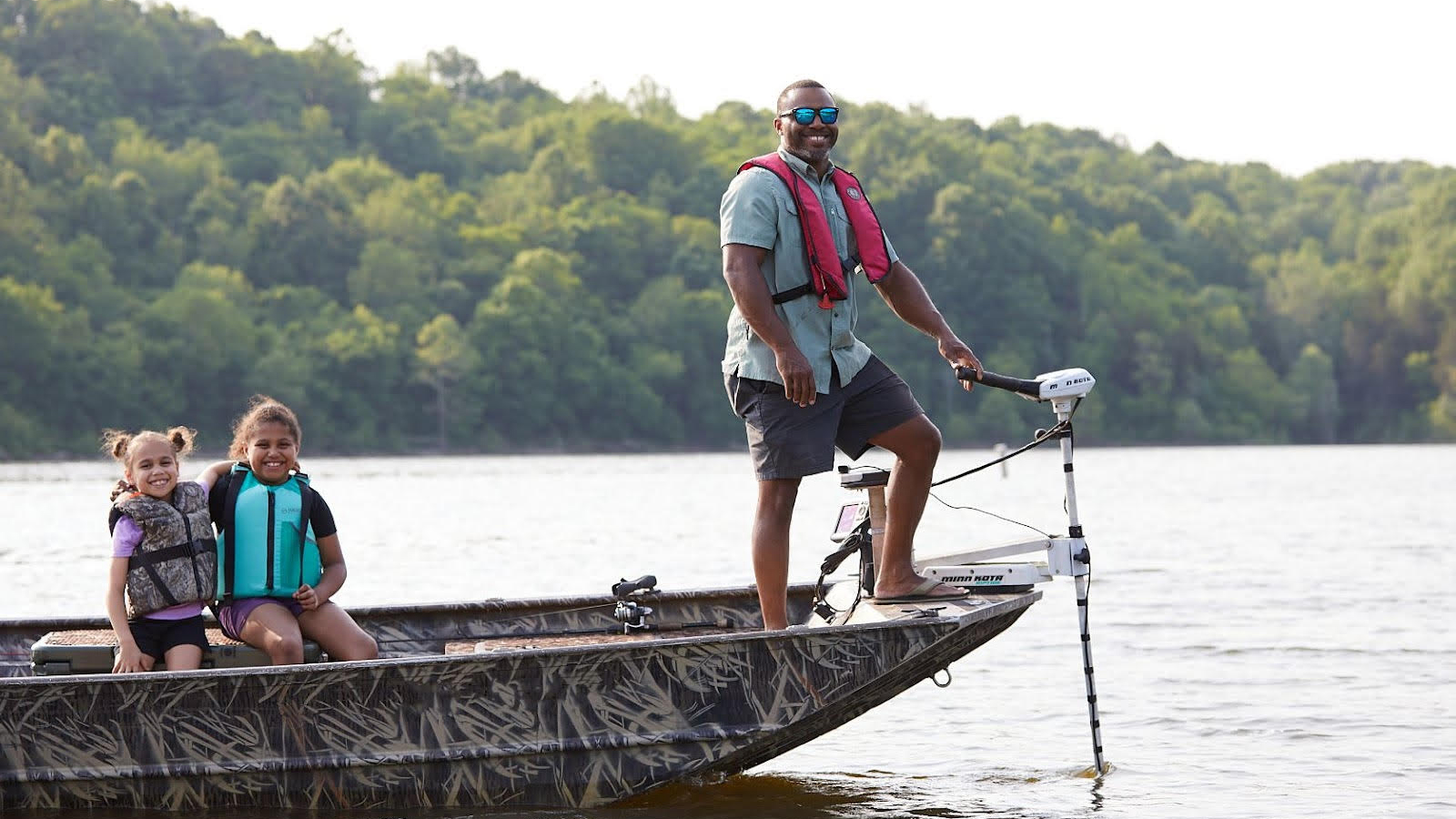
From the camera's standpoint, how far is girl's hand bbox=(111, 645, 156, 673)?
23.0 ft

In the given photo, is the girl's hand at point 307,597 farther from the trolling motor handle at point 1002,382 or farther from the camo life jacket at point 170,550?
the trolling motor handle at point 1002,382

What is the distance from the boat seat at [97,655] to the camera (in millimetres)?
7227

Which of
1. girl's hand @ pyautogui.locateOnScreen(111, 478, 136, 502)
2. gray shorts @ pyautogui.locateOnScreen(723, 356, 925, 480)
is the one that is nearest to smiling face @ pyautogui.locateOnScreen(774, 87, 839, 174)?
gray shorts @ pyautogui.locateOnScreen(723, 356, 925, 480)

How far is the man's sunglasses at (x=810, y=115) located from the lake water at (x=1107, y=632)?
8.70 feet

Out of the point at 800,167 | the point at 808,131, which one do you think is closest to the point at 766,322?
the point at 800,167

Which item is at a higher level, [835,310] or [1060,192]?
[1060,192]

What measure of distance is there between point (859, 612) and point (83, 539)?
61.4 feet

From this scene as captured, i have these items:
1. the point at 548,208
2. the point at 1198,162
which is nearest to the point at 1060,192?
the point at 1198,162

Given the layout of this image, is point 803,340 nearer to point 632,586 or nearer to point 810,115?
point 810,115

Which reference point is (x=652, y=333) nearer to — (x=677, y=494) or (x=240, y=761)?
(x=677, y=494)

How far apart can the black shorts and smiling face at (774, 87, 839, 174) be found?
9.08ft

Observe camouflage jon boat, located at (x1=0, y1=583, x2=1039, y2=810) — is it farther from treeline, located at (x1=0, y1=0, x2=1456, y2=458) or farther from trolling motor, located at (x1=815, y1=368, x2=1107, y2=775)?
treeline, located at (x1=0, y1=0, x2=1456, y2=458)

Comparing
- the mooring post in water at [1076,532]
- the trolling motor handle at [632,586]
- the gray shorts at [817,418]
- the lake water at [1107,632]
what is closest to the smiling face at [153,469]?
the lake water at [1107,632]

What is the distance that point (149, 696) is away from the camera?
22.4 feet
